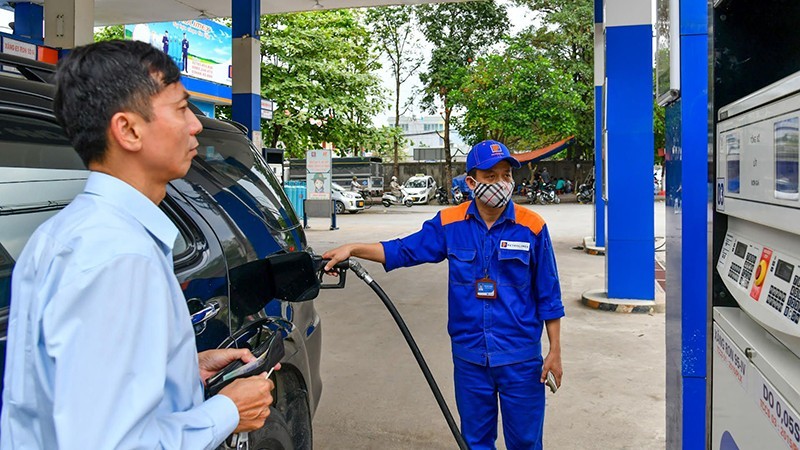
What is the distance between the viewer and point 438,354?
19.8 feet

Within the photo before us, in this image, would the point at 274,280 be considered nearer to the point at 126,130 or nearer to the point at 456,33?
the point at 126,130

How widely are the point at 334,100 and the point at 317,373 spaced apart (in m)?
19.4

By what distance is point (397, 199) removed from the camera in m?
28.8

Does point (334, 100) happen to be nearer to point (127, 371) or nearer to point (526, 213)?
point (526, 213)

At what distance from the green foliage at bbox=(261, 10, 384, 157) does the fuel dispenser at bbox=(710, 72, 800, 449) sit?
19.6 metres

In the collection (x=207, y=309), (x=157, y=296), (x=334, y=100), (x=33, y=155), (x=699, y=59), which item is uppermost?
(x=334, y=100)

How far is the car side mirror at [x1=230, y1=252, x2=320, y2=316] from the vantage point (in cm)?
235

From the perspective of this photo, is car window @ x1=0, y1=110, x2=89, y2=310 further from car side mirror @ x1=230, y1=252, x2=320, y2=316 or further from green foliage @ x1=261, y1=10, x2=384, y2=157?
green foliage @ x1=261, y1=10, x2=384, y2=157

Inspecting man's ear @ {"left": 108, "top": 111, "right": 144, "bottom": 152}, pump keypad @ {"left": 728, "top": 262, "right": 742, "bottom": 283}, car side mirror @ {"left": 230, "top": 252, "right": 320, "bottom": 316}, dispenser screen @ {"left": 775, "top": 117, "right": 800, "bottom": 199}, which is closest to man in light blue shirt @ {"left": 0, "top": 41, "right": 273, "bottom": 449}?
man's ear @ {"left": 108, "top": 111, "right": 144, "bottom": 152}

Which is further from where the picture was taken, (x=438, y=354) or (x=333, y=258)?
(x=438, y=354)

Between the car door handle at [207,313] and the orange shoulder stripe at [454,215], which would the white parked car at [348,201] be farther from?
the car door handle at [207,313]

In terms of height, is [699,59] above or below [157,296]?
above

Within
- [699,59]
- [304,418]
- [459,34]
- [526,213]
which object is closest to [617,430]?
[526,213]

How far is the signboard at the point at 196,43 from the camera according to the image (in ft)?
65.2
